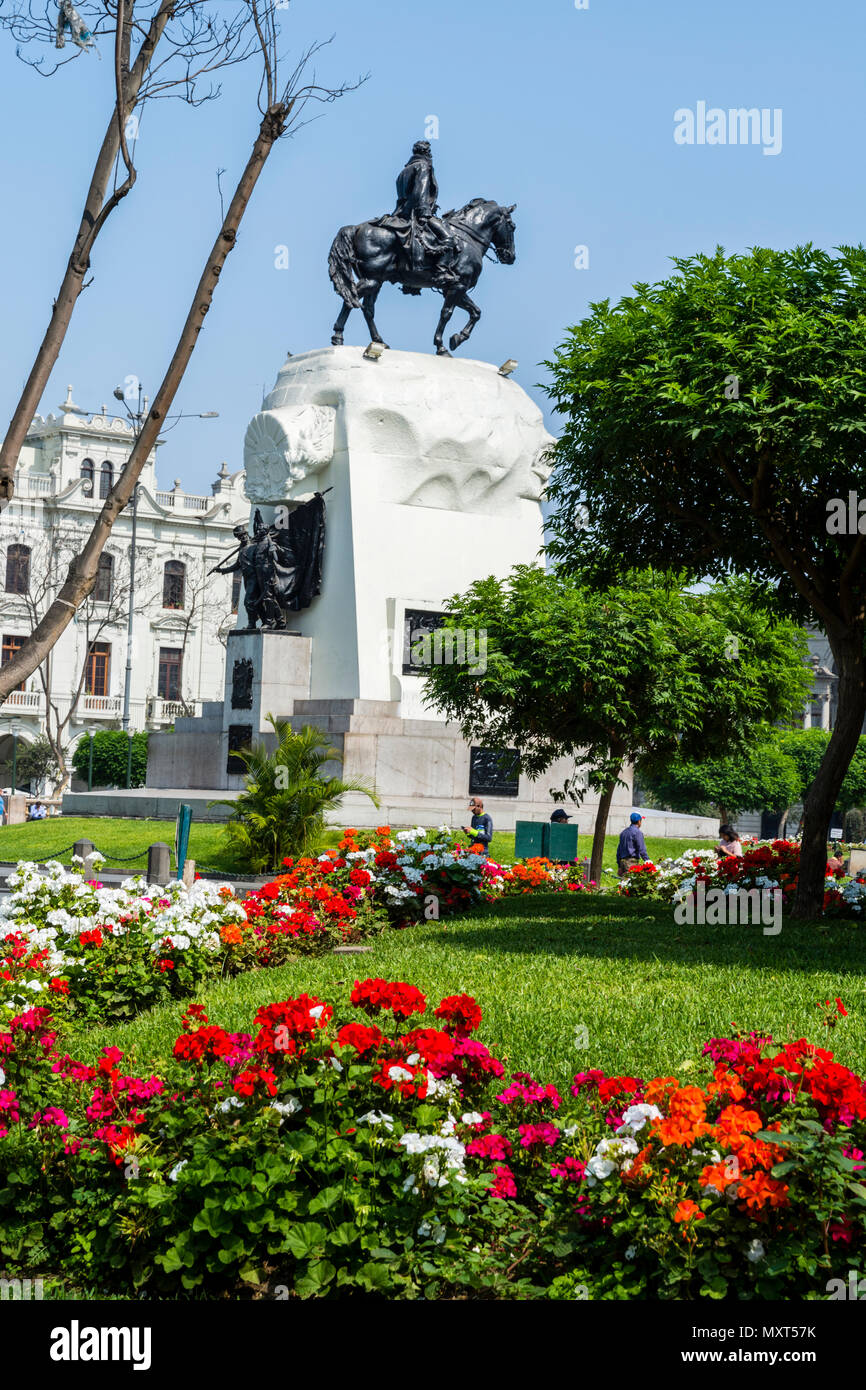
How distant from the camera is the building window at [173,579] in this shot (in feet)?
216

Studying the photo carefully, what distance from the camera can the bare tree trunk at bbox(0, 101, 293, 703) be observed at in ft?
15.3

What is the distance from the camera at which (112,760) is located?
48.8 m

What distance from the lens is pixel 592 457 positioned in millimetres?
11430

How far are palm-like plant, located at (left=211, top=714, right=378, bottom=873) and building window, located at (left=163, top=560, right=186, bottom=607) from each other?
48778mm

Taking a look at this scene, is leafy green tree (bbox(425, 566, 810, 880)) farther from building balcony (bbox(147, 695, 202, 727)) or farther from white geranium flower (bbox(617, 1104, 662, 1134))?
building balcony (bbox(147, 695, 202, 727))

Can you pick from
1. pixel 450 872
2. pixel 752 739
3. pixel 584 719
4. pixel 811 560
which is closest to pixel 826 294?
pixel 811 560

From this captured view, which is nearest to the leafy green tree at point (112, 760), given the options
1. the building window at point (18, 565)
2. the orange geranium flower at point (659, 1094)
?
the building window at point (18, 565)

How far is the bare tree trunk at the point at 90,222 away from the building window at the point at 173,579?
6176 centimetres

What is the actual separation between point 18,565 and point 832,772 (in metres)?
55.6

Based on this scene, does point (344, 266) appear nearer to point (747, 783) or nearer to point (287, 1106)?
point (287, 1106)

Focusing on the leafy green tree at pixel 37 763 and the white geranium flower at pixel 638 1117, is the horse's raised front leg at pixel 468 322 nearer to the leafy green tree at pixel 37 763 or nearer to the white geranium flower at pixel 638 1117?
the white geranium flower at pixel 638 1117

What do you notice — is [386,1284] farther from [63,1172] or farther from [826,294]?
[826,294]

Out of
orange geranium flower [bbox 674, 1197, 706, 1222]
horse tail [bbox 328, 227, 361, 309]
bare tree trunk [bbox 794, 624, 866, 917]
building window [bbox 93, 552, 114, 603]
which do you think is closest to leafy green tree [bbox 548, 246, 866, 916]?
bare tree trunk [bbox 794, 624, 866, 917]

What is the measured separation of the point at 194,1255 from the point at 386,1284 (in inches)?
25.2
